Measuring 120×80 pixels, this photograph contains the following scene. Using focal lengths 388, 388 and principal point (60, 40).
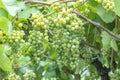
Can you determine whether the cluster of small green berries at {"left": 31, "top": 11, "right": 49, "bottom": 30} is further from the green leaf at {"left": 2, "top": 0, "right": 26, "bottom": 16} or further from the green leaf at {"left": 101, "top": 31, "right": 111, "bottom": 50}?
the green leaf at {"left": 101, "top": 31, "right": 111, "bottom": 50}

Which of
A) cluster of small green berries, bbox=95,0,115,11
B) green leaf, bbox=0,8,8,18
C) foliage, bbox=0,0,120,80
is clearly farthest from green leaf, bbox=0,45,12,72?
cluster of small green berries, bbox=95,0,115,11

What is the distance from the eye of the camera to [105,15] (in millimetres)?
1461

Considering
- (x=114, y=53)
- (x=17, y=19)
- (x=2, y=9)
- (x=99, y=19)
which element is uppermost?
(x=2, y=9)

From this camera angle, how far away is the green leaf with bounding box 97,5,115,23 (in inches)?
57.0

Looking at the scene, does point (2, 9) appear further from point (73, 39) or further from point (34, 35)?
point (73, 39)

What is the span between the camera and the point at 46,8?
1428 millimetres

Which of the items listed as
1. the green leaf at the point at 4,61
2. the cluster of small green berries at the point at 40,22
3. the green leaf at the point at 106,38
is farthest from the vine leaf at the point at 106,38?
the green leaf at the point at 4,61

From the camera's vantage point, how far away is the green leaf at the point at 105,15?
145 cm

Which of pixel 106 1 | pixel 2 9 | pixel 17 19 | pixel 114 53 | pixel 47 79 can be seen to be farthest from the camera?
pixel 47 79

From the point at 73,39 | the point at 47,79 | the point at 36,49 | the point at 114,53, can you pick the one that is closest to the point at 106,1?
the point at 73,39

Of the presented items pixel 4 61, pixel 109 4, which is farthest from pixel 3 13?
pixel 109 4

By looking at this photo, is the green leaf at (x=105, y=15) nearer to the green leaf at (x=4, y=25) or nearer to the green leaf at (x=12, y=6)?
the green leaf at (x=12, y=6)

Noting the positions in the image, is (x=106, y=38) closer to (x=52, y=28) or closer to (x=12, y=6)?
(x=52, y=28)

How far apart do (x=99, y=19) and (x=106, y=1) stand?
0.30 metres
